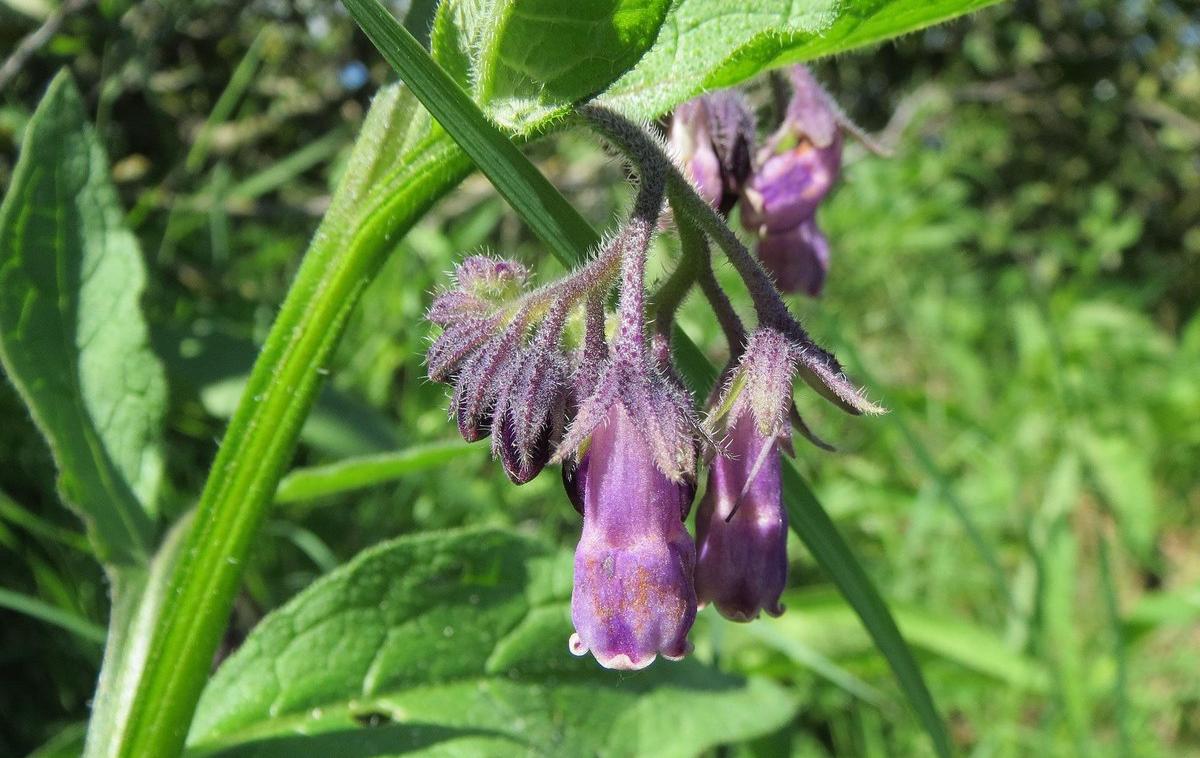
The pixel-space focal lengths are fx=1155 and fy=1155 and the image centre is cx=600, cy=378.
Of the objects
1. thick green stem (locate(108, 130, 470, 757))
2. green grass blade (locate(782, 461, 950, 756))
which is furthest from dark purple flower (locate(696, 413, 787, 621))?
thick green stem (locate(108, 130, 470, 757))

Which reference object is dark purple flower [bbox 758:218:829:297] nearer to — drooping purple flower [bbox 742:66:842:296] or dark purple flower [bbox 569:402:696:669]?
drooping purple flower [bbox 742:66:842:296]

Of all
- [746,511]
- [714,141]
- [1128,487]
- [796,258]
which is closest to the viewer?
[746,511]

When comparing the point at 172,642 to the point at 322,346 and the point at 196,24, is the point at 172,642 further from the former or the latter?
the point at 196,24

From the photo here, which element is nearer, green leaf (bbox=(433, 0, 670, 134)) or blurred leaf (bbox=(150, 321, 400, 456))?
green leaf (bbox=(433, 0, 670, 134))

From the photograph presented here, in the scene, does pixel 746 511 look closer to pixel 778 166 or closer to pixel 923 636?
pixel 778 166

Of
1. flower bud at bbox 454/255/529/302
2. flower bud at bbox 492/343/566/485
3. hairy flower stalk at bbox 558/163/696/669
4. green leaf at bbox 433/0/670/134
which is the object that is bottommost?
hairy flower stalk at bbox 558/163/696/669

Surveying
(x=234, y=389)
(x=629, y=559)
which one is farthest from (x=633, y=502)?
(x=234, y=389)
